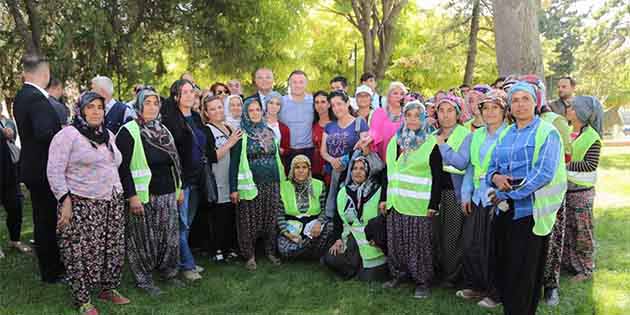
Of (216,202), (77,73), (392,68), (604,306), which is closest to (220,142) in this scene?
(216,202)

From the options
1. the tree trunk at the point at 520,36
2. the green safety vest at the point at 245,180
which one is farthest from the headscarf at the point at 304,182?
the tree trunk at the point at 520,36

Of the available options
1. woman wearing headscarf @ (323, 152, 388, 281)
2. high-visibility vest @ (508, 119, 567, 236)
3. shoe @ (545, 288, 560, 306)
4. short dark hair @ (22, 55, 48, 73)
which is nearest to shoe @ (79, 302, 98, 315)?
short dark hair @ (22, 55, 48, 73)

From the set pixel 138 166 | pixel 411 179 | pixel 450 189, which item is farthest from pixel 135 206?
pixel 450 189

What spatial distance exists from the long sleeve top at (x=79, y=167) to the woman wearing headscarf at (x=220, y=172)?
54.5 inches

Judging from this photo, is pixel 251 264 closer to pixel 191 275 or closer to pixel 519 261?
pixel 191 275

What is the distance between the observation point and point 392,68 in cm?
2327

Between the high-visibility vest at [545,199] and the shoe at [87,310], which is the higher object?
the high-visibility vest at [545,199]

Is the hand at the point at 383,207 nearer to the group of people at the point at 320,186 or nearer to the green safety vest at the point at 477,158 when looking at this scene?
the group of people at the point at 320,186

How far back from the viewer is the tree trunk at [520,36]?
712 centimetres

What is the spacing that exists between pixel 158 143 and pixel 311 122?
6.74 ft

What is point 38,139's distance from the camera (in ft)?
15.3

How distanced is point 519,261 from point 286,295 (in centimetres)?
219

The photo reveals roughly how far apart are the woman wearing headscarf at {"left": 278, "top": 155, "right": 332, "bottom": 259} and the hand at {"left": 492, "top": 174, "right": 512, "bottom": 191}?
253cm

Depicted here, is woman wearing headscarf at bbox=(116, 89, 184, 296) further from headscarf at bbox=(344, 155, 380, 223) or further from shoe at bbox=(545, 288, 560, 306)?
shoe at bbox=(545, 288, 560, 306)
